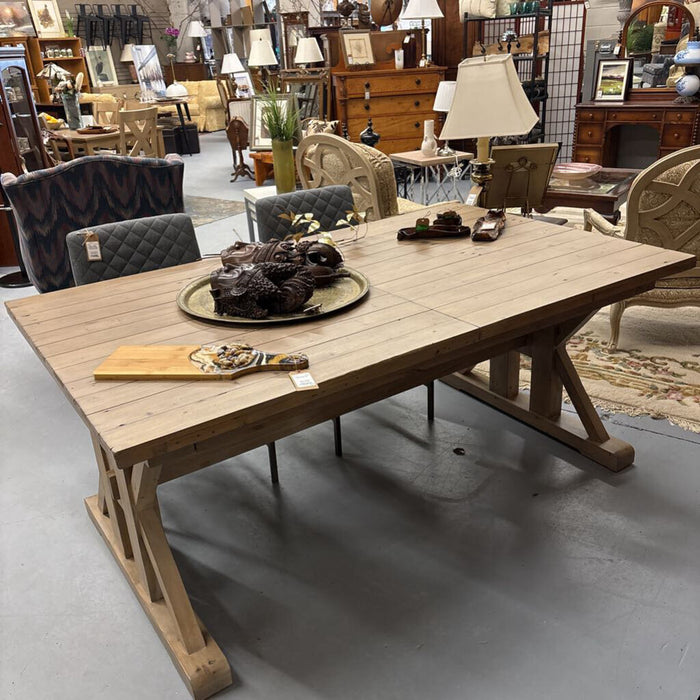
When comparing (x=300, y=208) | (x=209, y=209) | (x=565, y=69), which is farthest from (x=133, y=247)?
(x=565, y=69)

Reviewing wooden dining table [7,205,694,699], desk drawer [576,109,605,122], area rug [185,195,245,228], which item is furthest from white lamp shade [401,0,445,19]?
wooden dining table [7,205,694,699]

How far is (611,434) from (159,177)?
2.72 meters

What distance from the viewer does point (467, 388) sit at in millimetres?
2889

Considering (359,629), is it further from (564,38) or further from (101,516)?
(564,38)

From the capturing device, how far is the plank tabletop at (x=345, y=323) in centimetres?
135

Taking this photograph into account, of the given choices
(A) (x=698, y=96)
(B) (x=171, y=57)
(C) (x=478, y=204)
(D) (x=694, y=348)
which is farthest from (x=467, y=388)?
(B) (x=171, y=57)

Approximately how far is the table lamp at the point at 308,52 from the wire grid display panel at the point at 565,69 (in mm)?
2373

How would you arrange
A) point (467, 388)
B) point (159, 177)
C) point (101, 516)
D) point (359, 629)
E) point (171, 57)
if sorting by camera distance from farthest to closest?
point (171, 57), point (159, 177), point (467, 388), point (101, 516), point (359, 629)

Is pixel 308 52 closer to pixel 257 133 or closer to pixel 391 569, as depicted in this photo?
pixel 257 133

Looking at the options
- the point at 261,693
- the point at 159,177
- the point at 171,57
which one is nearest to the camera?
the point at 261,693

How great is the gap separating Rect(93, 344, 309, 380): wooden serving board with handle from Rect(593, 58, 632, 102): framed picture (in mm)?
5599

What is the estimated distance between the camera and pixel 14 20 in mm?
7703

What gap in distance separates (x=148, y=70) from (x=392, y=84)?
6.96 m

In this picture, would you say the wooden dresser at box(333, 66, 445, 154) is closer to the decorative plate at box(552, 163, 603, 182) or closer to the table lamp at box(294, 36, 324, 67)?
the table lamp at box(294, 36, 324, 67)
